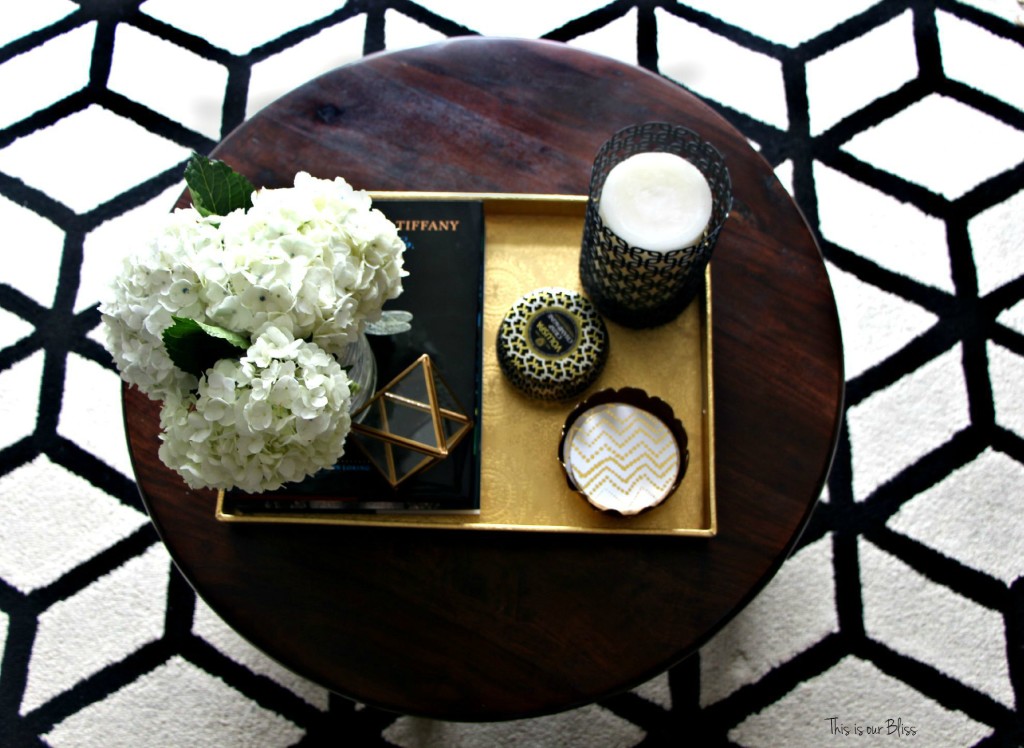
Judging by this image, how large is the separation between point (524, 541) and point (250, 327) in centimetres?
31

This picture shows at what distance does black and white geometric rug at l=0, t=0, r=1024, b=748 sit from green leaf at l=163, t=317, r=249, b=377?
61cm

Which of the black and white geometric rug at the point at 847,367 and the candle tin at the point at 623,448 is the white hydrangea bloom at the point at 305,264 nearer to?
the candle tin at the point at 623,448

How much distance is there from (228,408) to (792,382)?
0.47 metres

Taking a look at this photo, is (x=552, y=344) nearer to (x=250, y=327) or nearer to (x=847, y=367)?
(x=250, y=327)

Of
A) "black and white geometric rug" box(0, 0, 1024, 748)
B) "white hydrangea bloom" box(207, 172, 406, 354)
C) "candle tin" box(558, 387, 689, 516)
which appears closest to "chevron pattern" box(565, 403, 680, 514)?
"candle tin" box(558, 387, 689, 516)

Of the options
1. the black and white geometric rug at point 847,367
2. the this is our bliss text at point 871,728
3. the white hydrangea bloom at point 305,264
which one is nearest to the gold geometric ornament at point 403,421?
the white hydrangea bloom at point 305,264

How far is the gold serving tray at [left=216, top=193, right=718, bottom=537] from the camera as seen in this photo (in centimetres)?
68

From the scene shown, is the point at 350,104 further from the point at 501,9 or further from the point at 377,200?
the point at 501,9

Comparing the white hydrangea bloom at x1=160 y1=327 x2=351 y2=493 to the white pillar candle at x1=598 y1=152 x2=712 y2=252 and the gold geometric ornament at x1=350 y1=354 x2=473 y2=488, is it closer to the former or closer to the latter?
the gold geometric ornament at x1=350 y1=354 x2=473 y2=488

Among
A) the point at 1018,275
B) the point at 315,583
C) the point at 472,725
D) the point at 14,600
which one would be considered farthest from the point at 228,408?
the point at 1018,275

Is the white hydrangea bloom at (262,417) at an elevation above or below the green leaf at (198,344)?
below

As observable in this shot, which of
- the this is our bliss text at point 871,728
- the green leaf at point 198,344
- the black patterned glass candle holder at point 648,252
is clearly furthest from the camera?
the this is our bliss text at point 871,728

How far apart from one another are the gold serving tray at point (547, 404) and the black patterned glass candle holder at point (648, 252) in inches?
1.4

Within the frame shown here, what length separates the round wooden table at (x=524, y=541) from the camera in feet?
2.12
